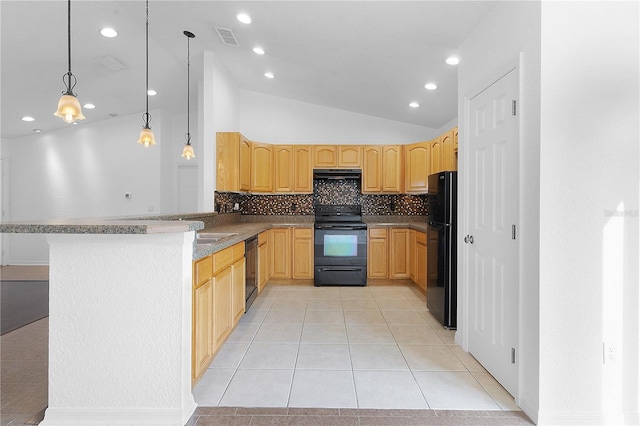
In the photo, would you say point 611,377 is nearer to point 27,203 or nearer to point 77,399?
point 77,399

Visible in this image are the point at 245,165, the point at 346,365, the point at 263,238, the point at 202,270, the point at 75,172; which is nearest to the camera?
the point at 202,270

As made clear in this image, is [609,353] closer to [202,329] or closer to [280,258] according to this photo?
[202,329]

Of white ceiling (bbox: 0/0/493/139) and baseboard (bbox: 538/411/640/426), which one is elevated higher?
white ceiling (bbox: 0/0/493/139)

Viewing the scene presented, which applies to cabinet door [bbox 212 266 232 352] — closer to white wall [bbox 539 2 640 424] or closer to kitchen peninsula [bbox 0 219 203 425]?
kitchen peninsula [bbox 0 219 203 425]

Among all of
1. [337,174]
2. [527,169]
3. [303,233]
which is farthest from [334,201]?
[527,169]

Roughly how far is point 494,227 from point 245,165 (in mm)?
3556

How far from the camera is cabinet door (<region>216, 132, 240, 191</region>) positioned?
4172 millimetres

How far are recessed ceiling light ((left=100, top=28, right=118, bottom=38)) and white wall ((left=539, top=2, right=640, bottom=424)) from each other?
12.9ft

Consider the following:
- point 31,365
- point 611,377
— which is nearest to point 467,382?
point 611,377

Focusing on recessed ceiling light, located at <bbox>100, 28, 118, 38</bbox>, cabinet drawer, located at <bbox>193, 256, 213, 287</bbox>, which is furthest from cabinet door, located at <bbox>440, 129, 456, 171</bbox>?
recessed ceiling light, located at <bbox>100, 28, 118, 38</bbox>

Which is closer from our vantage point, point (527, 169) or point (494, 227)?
point (527, 169)

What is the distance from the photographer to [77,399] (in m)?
1.68

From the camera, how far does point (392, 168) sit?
521 centimetres

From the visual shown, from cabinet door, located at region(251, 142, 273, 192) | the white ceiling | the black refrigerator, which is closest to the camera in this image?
the white ceiling
